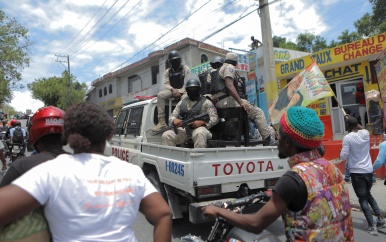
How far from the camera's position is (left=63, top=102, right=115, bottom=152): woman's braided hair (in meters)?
1.47

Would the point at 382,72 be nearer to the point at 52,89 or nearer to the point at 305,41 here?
the point at 305,41

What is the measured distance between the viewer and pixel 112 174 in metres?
1.44

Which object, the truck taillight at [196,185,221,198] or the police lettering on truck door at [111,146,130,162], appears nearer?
the truck taillight at [196,185,221,198]

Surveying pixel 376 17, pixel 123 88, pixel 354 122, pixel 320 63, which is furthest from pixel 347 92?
pixel 123 88

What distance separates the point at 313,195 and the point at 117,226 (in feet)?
3.28

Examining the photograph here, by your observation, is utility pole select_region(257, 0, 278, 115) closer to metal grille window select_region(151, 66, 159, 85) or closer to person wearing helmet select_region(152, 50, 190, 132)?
person wearing helmet select_region(152, 50, 190, 132)

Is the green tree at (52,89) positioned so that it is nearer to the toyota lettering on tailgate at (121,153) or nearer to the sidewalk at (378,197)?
the toyota lettering on tailgate at (121,153)

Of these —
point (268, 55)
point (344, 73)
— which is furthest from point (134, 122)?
point (344, 73)

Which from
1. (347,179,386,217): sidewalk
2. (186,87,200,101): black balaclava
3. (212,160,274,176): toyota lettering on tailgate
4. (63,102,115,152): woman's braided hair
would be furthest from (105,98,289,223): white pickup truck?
(347,179,386,217): sidewalk

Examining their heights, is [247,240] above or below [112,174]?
below

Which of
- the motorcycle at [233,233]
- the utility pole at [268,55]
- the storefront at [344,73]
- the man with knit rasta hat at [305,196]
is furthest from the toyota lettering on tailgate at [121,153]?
the storefront at [344,73]

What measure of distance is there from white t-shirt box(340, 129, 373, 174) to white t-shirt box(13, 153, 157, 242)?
13.6ft

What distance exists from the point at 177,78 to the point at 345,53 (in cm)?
753

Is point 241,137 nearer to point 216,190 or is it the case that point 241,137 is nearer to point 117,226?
point 216,190
